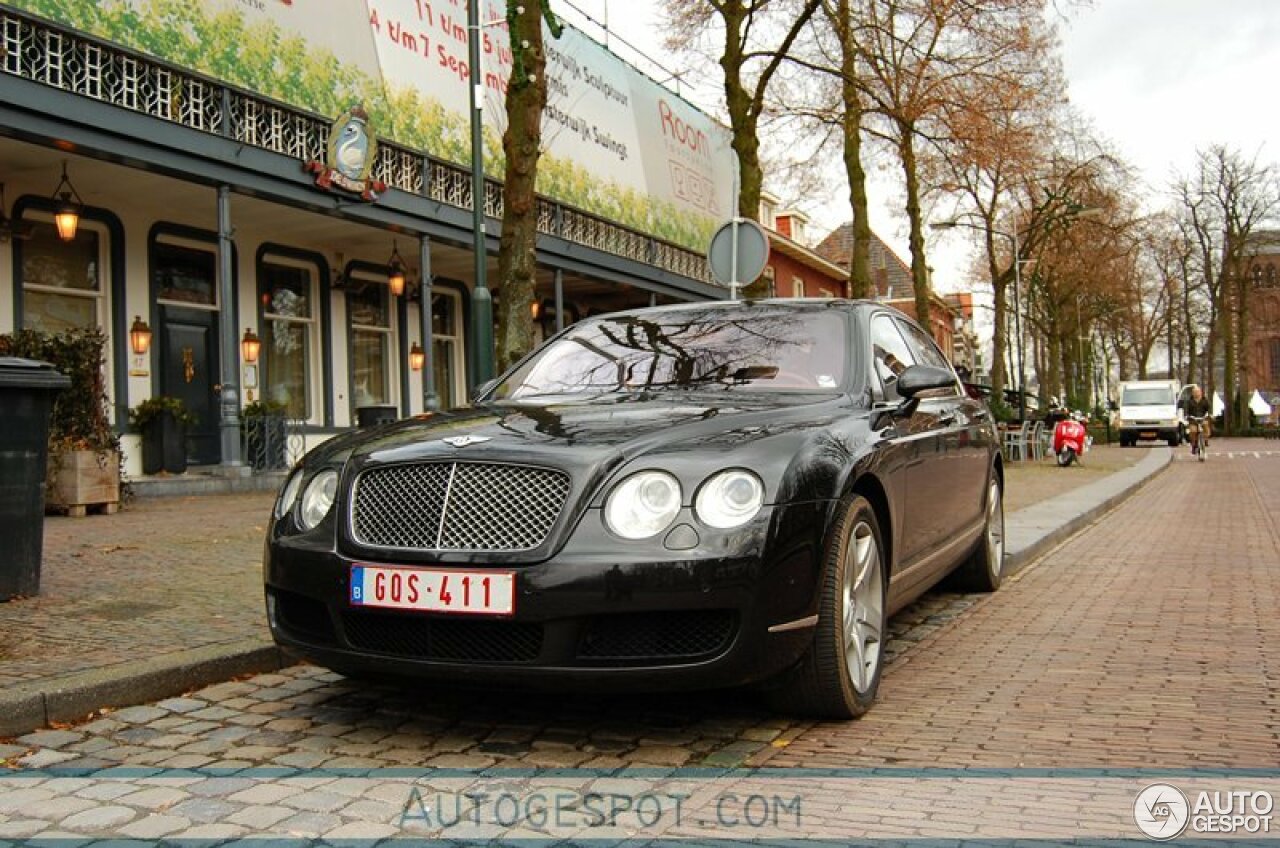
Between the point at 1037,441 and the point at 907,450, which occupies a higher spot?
the point at 907,450

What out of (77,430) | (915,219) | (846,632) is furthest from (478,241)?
(915,219)

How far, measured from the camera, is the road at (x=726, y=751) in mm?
2889

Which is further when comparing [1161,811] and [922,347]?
[922,347]

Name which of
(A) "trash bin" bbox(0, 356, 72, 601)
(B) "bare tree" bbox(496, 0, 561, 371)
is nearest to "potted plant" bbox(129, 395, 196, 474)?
(B) "bare tree" bbox(496, 0, 561, 371)

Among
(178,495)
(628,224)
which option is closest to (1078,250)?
(628,224)

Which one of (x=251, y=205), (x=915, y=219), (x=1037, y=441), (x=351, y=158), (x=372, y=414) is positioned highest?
(x=915, y=219)

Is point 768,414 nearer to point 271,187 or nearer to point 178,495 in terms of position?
point 178,495

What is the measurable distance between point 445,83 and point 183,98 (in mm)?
6909

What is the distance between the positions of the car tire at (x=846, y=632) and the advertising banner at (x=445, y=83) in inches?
270

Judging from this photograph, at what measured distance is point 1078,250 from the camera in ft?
114

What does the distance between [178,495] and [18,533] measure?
748cm

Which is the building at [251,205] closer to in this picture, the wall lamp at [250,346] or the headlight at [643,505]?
the wall lamp at [250,346]

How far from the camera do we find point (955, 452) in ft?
18.3

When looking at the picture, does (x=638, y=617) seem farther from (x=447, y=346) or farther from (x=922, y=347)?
(x=447, y=346)
